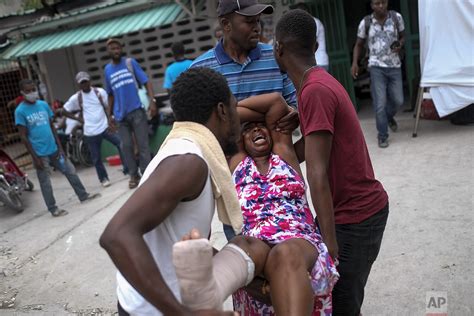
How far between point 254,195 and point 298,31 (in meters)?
0.82

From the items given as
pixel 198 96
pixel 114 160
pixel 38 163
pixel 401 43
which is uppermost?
pixel 198 96

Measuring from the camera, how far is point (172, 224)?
1.68 m

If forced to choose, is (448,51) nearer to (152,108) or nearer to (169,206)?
(152,108)

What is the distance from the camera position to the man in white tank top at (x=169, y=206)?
1.49 meters

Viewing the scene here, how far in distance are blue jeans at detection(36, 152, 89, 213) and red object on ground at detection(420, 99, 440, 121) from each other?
186 inches

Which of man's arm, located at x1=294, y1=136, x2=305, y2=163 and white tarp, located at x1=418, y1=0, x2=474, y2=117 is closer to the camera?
man's arm, located at x1=294, y1=136, x2=305, y2=163

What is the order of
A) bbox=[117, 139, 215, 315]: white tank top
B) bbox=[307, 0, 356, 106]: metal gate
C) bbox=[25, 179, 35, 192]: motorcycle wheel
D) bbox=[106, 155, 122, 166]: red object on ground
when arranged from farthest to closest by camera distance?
bbox=[106, 155, 122, 166]: red object on ground, bbox=[25, 179, 35, 192]: motorcycle wheel, bbox=[307, 0, 356, 106]: metal gate, bbox=[117, 139, 215, 315]: white tank top

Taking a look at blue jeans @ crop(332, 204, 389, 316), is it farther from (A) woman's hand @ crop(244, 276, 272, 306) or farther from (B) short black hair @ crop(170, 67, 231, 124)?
(B) short black hair @ crop(170, 67, 231, 124)

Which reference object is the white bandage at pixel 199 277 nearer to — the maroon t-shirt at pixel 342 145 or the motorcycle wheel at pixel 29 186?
the maroon t-shirt at pixel 342 145

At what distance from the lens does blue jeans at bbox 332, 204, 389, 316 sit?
2.45 meters

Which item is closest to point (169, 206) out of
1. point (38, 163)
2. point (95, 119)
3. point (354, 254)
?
point (354, 254)

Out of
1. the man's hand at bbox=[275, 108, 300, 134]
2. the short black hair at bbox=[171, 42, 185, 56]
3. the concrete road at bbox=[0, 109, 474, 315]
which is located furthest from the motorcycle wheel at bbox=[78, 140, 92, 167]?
the man's hand at bbox=[275, 108, 300, 134]

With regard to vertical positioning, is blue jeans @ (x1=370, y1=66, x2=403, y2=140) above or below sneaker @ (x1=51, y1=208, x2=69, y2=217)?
above

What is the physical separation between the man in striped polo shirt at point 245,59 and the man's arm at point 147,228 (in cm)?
123
